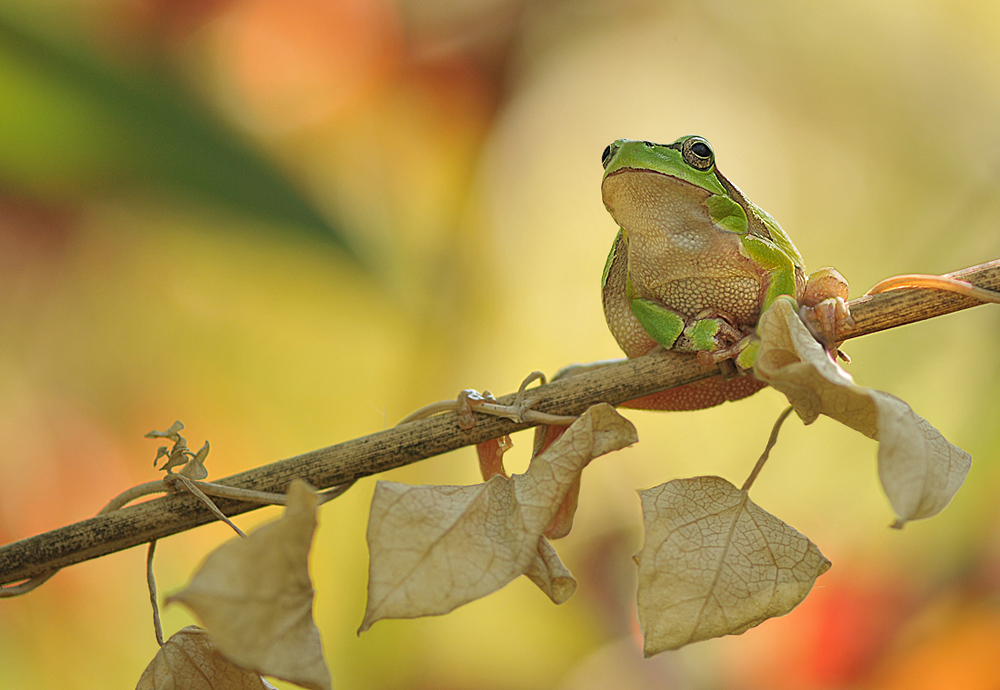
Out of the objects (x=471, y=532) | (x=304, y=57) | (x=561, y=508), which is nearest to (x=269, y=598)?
(x=471, y=532)

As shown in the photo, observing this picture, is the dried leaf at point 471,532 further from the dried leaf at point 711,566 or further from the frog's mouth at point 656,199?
the frog's mouth at point 656,199

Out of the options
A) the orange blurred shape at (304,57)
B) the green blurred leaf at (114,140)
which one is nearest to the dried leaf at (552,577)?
the green blurred leaf at (114,140)

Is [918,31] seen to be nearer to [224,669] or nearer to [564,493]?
[564,493]

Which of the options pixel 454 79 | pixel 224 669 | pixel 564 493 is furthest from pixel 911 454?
pixel 454 79

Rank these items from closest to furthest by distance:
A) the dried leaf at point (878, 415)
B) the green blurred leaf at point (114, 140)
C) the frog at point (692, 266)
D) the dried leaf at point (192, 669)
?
1. the dried leaf at point (878, 415)
2. the dried leaf at point (192, 669)
3. the frog at point (692, 266)
4. the green blurred leaf at point (114, 140)

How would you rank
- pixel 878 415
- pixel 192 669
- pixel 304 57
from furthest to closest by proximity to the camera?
pixel 304 57 < pixel 192 669 < pixel 878 415

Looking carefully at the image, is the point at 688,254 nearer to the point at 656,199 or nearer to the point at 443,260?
the point at 656,199
